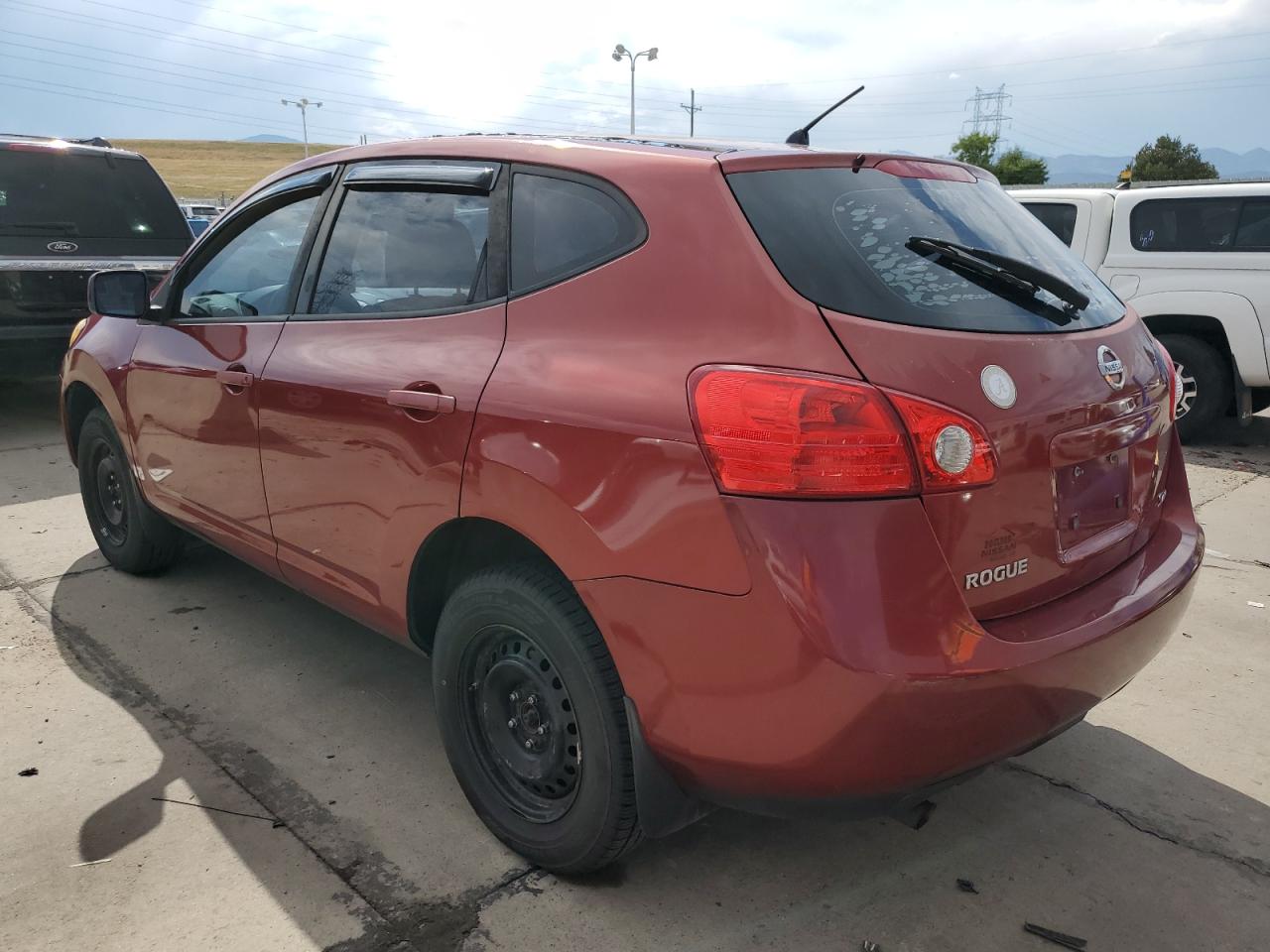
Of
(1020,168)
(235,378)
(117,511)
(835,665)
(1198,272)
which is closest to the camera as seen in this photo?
(835,665)

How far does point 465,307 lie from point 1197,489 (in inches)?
217

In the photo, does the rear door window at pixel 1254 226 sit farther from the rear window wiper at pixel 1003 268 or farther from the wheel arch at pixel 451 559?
the wheel arch at pixel 451 559

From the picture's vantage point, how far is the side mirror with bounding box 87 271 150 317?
378cm

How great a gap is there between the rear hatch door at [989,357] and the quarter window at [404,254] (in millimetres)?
776

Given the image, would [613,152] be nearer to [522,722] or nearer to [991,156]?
[522,722]

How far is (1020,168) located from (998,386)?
78.8 meters

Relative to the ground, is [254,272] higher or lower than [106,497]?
higher

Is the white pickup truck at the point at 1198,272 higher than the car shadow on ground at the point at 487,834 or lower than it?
higher

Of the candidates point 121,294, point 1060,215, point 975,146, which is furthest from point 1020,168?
point 121,294

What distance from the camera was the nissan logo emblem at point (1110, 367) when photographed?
2266mm

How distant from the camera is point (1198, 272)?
7.55 metres

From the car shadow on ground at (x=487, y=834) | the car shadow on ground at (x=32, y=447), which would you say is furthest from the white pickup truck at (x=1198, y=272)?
the car shadow on ground at (x=32, y=447)

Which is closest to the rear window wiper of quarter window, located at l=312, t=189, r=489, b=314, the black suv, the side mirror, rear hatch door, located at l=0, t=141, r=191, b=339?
quarter window, located at l=312, t=189, r=489, b=314

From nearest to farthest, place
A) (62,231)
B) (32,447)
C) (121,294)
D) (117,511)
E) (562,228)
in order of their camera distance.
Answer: (562,228) < (121,294) < (117,511) < (32,447) < (62,231)
